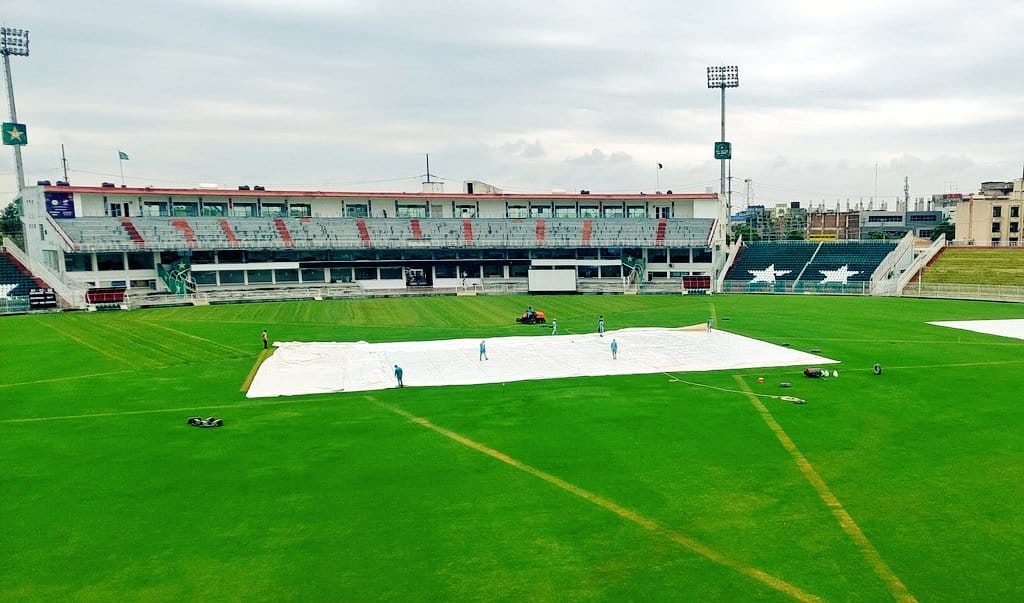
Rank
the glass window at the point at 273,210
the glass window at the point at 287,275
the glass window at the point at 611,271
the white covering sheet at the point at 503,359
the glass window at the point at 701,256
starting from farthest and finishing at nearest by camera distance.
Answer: the glass window at the point at 701,256 < the glass window at the point at 611,271 < the glass window at the point at 273,210 < the glass window at the point at 287,275 < the white covering sheet at the point at 503,359

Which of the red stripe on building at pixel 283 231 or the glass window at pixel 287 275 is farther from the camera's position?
the glass window at pixel 287 275

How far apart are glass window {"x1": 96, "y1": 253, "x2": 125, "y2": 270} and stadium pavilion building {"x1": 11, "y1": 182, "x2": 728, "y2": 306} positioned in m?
0.12

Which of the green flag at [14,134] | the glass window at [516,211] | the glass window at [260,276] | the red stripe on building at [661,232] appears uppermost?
the green flag at [14,134]

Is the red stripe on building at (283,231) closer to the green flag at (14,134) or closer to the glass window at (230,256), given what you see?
the glass window at (230,256)

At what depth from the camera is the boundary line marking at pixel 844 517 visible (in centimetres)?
1283


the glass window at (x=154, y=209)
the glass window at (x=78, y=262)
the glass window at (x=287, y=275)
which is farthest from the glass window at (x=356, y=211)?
the glass window at (x=78, y=262)

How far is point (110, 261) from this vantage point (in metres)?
75.0

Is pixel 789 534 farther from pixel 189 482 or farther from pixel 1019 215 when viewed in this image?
pixel 1019 215

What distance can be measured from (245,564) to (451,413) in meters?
12.1

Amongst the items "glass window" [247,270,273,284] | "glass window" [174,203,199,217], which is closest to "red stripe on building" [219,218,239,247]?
"glass window" [247,270,273,284]

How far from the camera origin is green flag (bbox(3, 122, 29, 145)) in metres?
67.0

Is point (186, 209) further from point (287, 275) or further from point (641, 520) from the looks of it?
point (641, 520)

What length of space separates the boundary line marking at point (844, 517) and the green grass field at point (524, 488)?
0.08m

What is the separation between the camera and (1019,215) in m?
94.8
